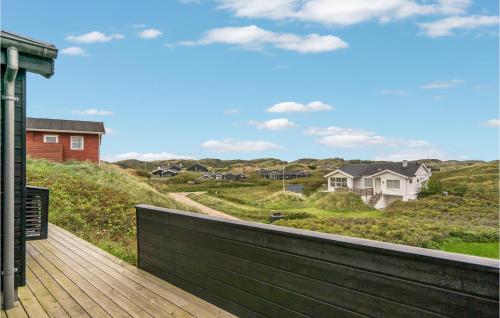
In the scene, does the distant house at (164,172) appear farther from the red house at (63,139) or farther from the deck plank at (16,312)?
the deck plank at (16,312)

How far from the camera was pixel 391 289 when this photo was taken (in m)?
1.95

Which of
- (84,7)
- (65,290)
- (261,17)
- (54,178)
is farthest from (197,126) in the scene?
(65,290)

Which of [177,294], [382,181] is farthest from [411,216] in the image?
[177,294]

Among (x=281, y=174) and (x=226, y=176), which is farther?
(x=281, y=174)

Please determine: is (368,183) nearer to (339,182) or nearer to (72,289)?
(339,182)

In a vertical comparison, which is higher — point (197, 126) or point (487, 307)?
point (197, 126)

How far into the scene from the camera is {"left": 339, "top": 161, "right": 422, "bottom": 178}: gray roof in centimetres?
3694

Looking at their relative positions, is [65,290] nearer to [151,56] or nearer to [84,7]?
[84,7]

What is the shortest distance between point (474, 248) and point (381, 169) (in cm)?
2383

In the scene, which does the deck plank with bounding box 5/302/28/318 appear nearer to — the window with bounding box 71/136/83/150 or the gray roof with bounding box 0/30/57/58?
the gray roof with bounding box 0/30/57/58

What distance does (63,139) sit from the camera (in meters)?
24.2

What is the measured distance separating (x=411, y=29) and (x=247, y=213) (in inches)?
707

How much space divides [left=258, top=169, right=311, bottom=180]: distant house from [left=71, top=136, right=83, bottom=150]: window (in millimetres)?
49722

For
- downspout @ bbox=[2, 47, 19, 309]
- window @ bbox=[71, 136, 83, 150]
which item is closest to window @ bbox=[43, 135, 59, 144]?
window @ bbox=[71, 136, 83, 150]
